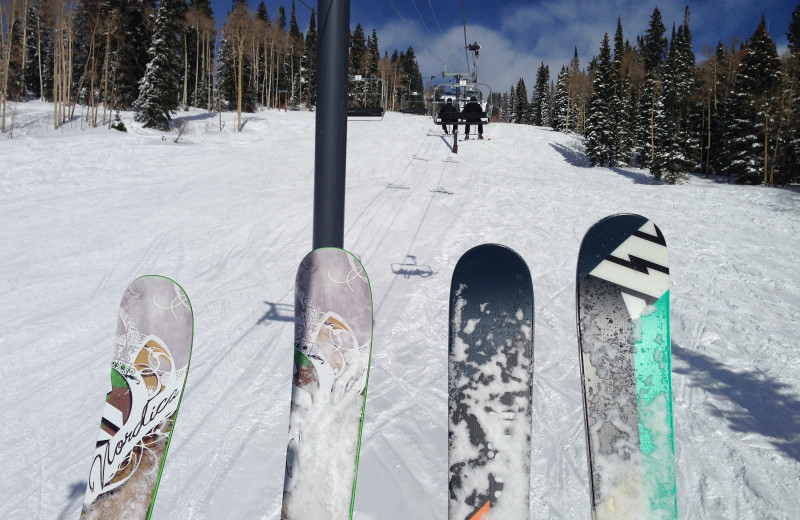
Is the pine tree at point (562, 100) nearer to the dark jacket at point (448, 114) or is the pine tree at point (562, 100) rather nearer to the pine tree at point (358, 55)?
the pine tree at point (358, 55)

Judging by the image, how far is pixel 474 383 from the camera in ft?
8.60

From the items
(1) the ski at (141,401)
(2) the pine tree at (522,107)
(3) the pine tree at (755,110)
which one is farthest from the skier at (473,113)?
(2) the pine tree at (522,107)

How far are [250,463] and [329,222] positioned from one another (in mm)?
2071

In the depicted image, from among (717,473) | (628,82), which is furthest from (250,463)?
(628,82)

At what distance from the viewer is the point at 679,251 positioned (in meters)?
10.0

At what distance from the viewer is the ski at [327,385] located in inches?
101

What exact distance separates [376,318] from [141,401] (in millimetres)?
4045

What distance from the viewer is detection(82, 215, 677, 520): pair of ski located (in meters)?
2.46

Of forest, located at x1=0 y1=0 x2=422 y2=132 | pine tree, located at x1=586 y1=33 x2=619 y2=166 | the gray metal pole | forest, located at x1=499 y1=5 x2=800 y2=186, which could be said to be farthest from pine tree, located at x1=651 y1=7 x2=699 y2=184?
the gray metal pole

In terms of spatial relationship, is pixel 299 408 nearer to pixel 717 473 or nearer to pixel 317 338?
pixel 317 338

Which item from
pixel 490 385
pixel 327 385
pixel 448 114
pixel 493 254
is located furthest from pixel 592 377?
pixel 448 114

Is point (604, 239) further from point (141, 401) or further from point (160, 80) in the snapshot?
point (160, 80)

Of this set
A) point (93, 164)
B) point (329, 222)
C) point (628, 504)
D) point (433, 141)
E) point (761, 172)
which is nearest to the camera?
point (628, 504)

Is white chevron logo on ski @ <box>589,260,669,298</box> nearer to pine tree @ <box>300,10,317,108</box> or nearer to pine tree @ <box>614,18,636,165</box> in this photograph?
pine tree @ <box>614,18,636,165</box>
